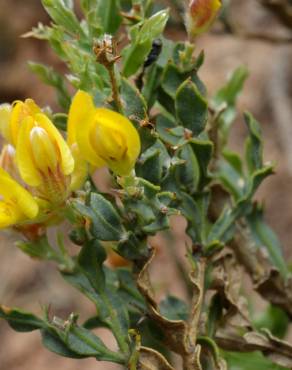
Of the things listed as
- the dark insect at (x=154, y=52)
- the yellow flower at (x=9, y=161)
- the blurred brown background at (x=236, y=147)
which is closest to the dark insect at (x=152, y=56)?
the dark insect at (x=154, y=52)

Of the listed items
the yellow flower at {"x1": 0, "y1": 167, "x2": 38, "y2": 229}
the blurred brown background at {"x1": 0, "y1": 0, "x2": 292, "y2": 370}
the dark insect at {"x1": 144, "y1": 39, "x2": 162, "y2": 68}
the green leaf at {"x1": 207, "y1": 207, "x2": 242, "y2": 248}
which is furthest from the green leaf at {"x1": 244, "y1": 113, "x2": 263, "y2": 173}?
the blurred brown background at {"x1": 0, "y1": 0, "x2": 292, "y2": 370}

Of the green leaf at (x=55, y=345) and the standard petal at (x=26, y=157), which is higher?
the standard petal at (x=26, y=157)

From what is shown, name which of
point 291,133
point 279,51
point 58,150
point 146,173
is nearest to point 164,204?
point 146,173

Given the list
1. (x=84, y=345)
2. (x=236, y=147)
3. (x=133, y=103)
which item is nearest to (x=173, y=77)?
(x=133, y=103)

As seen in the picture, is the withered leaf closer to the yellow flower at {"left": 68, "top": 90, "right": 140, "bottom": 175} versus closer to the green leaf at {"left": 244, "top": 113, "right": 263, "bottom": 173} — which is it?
the yellow flower at {"left": 68, "top": 90, "right": 140, "bottom": 175}

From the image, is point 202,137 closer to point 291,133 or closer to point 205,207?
point 205,207

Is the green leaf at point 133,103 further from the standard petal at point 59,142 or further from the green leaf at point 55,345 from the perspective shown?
the green leaf at point 55,345

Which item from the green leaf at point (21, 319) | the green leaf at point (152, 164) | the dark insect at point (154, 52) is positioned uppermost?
the dark insect at point (154, 52)
